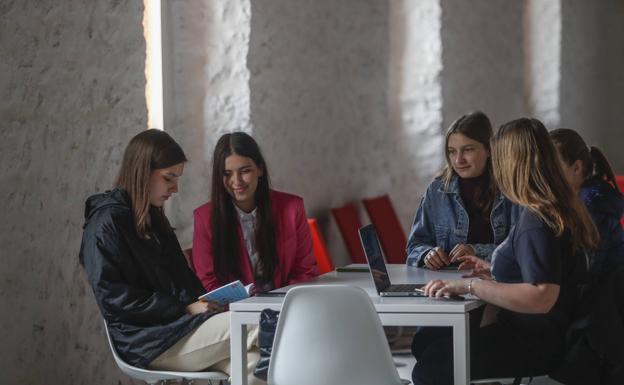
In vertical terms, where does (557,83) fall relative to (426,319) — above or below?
above

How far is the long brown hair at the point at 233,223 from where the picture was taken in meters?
4.45

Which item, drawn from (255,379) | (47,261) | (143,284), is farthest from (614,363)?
(47,261)

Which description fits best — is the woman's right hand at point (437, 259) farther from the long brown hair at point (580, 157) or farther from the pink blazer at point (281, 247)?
the long brown hair at point (580, 157)

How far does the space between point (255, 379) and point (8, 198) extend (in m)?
1.28

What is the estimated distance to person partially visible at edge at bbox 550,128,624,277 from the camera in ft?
13.1

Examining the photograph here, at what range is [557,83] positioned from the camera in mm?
9711

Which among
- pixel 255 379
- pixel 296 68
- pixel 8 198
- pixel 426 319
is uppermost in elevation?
pixel 296 68

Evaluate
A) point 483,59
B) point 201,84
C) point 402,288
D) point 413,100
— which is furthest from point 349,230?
point 402,288

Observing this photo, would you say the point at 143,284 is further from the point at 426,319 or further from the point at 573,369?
the point at 573,369

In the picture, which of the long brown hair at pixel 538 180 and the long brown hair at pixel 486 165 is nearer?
the long brown hair at pixel 538 180

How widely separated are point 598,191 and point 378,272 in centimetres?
117

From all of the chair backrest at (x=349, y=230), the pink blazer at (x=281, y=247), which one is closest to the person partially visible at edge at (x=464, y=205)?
the pink blazer at (x=281, y=247)

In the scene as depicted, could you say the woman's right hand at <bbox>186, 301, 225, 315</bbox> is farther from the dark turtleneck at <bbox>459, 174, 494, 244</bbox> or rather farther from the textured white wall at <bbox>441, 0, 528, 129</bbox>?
the textured white wall at <bbox>441, 0, 528, 129</bbox>

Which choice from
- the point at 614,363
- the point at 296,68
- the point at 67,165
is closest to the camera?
the point at 614,363
